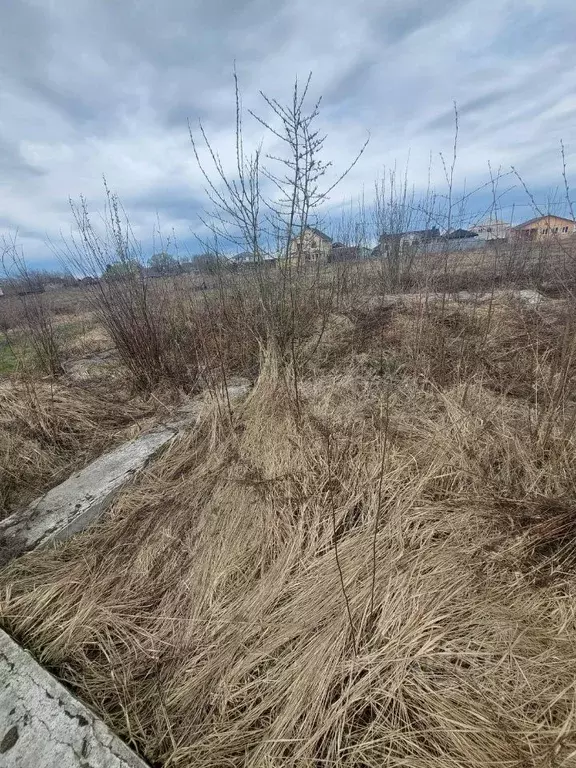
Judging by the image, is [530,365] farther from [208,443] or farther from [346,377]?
[208,443]

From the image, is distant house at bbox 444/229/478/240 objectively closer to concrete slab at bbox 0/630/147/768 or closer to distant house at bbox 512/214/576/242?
distant house at bbox 512/214/576/242

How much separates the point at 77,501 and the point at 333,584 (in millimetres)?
1580

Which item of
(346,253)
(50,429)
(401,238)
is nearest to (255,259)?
(50,429)

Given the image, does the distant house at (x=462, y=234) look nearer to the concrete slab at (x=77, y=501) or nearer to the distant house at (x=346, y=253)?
the distant house at (x=346, y=253)

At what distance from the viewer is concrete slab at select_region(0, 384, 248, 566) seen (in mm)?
1765

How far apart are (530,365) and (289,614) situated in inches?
101

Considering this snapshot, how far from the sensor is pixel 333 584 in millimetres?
1333

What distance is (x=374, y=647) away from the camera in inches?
43.9

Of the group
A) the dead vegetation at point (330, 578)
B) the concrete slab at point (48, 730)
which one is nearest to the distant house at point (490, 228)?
the dead vegetation at point (330, 578)

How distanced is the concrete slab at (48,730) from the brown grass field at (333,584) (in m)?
0.09

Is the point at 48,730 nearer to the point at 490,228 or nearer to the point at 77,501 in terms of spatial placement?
the point at 77,501

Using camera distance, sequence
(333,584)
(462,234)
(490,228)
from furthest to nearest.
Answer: (462,234) → (490,228) → (333,584)

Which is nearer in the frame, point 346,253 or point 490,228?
point 490,228

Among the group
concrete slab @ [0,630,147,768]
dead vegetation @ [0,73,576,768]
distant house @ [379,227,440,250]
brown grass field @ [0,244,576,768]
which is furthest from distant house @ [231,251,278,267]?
distant house @ [379,227,440,250]
